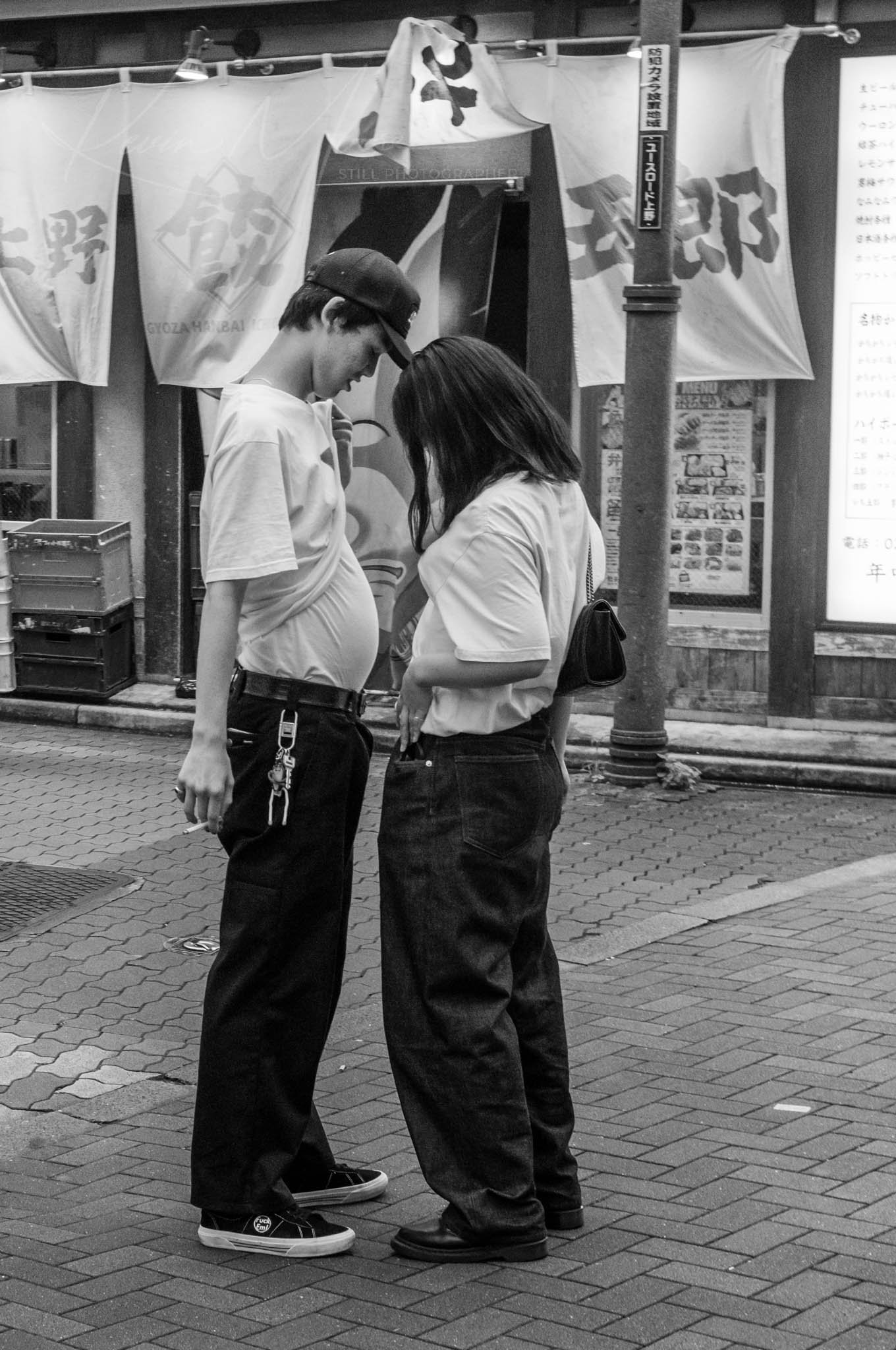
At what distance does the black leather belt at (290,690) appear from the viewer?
372 centimetres

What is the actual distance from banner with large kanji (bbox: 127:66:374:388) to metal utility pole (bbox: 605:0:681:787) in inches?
97.4

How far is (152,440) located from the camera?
40.8 feet

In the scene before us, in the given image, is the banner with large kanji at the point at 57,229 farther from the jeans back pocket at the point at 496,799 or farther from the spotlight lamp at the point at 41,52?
the jeans back pocket at the point at 496,799

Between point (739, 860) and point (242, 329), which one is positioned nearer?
point (739, 860)

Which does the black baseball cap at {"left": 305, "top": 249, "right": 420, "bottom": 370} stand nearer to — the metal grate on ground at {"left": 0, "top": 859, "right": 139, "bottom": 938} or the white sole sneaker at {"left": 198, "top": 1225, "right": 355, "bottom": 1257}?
the white sole sneaker at {"left": 198, "top": 1225, "right": 355, "bottom": 1257}

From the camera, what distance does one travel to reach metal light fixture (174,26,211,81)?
37.7 ft

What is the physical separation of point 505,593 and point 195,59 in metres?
9.02

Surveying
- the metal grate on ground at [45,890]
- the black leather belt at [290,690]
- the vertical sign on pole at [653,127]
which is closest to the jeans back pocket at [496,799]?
the black leather belt at [290,690]

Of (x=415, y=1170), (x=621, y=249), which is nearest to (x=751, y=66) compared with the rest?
(x=621, y=249)

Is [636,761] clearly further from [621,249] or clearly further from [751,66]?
[751,66]

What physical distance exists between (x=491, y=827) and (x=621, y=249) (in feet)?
24.9

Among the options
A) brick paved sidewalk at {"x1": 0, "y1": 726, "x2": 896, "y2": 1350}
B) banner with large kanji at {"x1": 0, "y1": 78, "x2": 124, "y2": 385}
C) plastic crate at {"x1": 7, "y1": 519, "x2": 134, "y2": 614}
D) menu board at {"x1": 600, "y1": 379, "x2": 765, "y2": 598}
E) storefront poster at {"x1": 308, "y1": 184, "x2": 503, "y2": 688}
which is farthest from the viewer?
plastic crate at {"x1": 7, "y1": 519, "x2": 134, "y2": 614}

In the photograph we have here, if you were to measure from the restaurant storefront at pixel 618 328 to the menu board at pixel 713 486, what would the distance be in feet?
0.05

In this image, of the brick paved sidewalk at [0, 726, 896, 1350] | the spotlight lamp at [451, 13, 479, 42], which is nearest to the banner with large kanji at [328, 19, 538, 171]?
the spotlight lamp at [451, 13, 479, 42]
